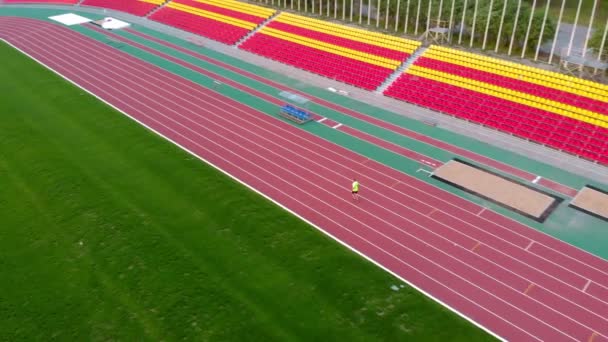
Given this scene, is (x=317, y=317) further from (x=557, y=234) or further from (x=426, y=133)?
(x=426, y=133)

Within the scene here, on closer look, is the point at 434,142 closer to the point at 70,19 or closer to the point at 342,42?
the point at 342,42

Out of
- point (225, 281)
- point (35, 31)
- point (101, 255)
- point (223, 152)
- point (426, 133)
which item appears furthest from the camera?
point (35, 31)

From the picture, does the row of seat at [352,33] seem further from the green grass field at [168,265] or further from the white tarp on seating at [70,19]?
the white tarp on seating at [70,19]

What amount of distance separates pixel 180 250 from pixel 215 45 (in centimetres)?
2525

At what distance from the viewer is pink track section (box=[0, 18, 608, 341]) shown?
40.9ft

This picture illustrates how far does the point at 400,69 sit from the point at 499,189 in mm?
13079

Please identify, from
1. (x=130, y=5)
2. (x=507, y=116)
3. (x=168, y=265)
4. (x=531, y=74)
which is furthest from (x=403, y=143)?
(x=130, y=5)

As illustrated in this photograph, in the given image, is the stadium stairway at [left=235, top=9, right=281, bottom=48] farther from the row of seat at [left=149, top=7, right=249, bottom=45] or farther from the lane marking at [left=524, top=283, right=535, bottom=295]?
the lane marking at [left=524, top=283, right=535, bottom=295]

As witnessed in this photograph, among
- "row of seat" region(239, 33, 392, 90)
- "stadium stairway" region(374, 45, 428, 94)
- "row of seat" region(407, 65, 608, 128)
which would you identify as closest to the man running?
"stadium stairway" region(374, 45, 428, 94)

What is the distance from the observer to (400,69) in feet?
93.8

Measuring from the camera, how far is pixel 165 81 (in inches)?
1137

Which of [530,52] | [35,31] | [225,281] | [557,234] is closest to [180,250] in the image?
[225,281]

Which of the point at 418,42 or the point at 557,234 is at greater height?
the point at 418,42

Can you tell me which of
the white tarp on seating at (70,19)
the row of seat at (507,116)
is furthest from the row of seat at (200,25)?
the row of seat at (507,116)
